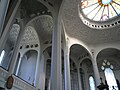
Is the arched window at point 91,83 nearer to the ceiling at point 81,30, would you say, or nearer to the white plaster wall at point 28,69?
the ceiling at point 81,30

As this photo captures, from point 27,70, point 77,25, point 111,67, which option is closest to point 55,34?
point 77,25

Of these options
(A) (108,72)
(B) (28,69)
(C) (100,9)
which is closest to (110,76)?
(A) (108,72)

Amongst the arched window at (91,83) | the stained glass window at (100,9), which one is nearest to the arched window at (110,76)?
the arched window at (91,83)

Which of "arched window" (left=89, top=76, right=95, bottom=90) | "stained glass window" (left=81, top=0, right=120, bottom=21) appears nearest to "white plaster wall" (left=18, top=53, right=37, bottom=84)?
"stained glass window" (left=81, top=0, right=120, bottom=21)

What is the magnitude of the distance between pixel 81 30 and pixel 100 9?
3.20m

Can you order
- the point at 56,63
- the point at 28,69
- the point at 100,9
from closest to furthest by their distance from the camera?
the point at 56,63
the point at 28,69
the point at 100,9

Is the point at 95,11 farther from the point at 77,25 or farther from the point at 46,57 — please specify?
the point at 46,57

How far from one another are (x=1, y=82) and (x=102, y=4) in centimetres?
1150

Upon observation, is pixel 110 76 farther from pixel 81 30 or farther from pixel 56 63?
pixel 56 63

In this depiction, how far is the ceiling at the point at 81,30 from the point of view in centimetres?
980

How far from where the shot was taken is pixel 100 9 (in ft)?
39.9

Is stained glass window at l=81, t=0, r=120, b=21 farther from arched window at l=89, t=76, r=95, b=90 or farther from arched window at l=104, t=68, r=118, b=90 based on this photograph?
arched window at l=89, t=76, r=95, b=90

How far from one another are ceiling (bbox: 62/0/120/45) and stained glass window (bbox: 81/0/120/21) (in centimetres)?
145

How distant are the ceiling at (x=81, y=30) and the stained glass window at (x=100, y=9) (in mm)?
1449
